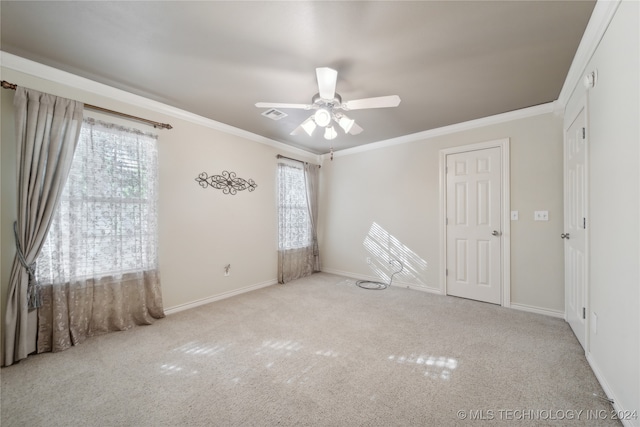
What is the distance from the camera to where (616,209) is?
143 centimetres

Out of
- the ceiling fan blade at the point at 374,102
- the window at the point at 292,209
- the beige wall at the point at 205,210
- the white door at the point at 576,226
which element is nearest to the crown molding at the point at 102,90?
the beige wall at the point at 205,210

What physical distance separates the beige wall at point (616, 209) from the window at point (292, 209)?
12.0 feet

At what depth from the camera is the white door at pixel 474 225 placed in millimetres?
3230

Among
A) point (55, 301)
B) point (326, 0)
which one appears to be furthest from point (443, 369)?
point (55, 301)

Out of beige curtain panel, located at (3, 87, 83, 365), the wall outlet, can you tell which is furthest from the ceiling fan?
the wall outlet

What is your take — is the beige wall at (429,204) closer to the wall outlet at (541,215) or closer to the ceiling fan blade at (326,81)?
the wall outlet at (541,215)

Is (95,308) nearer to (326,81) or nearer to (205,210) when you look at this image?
(205,210)

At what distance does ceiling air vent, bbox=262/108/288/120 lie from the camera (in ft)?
9.64

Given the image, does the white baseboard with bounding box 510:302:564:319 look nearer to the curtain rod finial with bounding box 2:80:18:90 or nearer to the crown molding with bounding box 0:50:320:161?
the crown molding with bounding box 0:50:320:161

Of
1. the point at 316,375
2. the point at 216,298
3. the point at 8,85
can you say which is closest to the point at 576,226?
the point at 316,375

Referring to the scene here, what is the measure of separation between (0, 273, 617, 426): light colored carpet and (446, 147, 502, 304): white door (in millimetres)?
631

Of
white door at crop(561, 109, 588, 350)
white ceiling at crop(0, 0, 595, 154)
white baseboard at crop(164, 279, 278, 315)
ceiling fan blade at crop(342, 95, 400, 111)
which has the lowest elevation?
white baseboard at crop(164, 279, 278, 315)

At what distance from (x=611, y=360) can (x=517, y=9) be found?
7.46ft

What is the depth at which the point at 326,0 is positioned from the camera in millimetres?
1491
